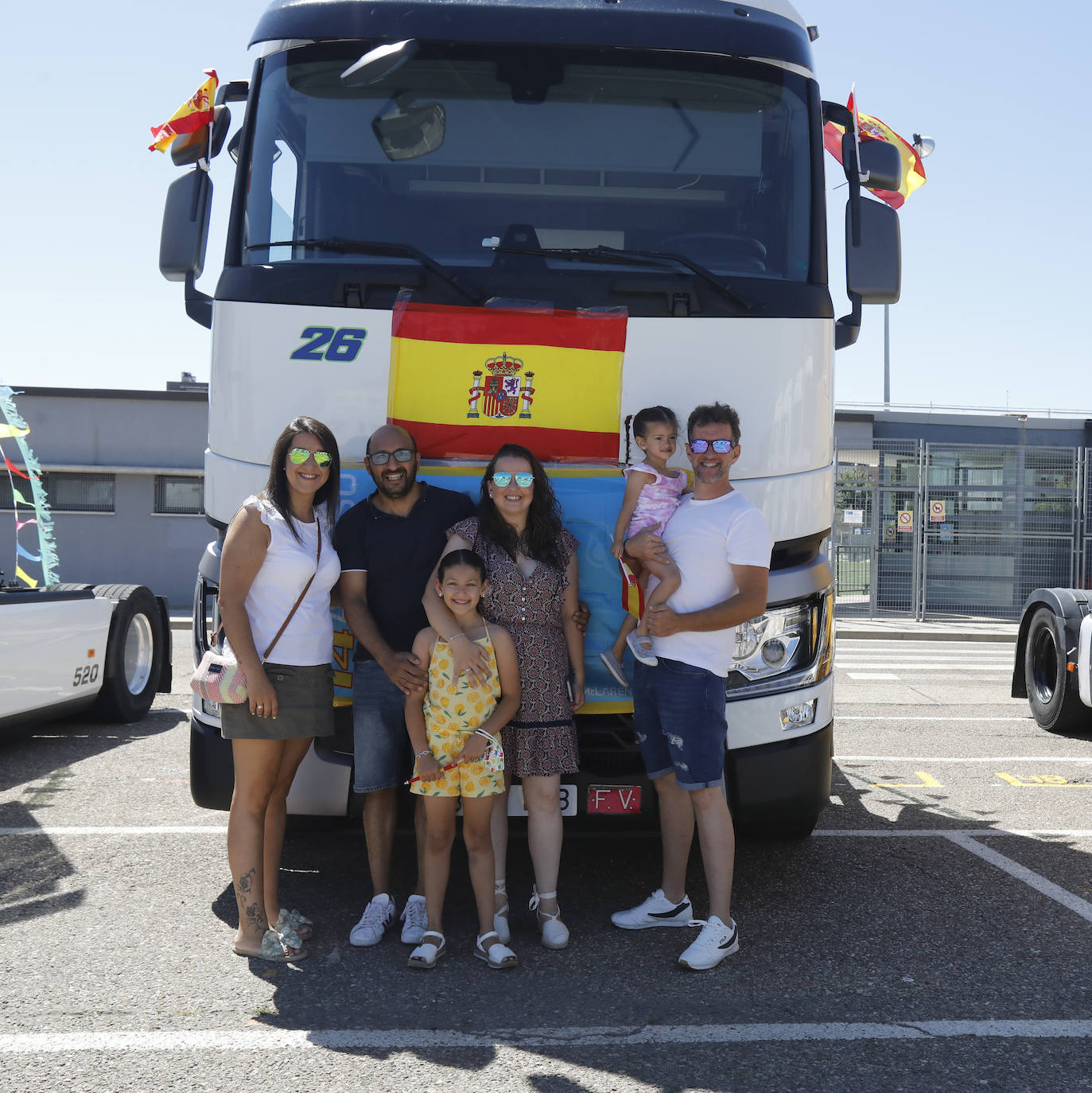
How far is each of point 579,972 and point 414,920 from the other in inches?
25.1

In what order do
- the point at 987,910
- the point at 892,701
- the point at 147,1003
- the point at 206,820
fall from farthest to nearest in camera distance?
the point at 892,701
the point at 206,820
the point at 987,910
the point at 147,1003

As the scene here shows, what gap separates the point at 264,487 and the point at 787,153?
238 centimetres

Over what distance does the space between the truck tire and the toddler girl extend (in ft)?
17.5

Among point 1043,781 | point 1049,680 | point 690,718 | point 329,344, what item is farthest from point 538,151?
point 1049,680

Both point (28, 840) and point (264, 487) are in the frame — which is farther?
point (28, 840)

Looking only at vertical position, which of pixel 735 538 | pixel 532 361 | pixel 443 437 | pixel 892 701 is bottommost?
pixel 892 701

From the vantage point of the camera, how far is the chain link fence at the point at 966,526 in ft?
59.9

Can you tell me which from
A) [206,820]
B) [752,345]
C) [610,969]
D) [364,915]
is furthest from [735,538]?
[206,820]

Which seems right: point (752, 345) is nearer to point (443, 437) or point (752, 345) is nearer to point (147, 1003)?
point (443, 437)

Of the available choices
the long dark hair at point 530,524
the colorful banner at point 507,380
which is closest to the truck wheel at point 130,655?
the colorful banner at point 507,380

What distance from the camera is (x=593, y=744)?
417 cm

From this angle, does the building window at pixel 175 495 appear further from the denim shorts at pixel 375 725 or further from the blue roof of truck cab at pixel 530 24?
the denim shorts at pixel 375 725

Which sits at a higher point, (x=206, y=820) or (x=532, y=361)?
(x=532, y=361)

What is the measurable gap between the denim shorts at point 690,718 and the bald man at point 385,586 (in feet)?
2.74
